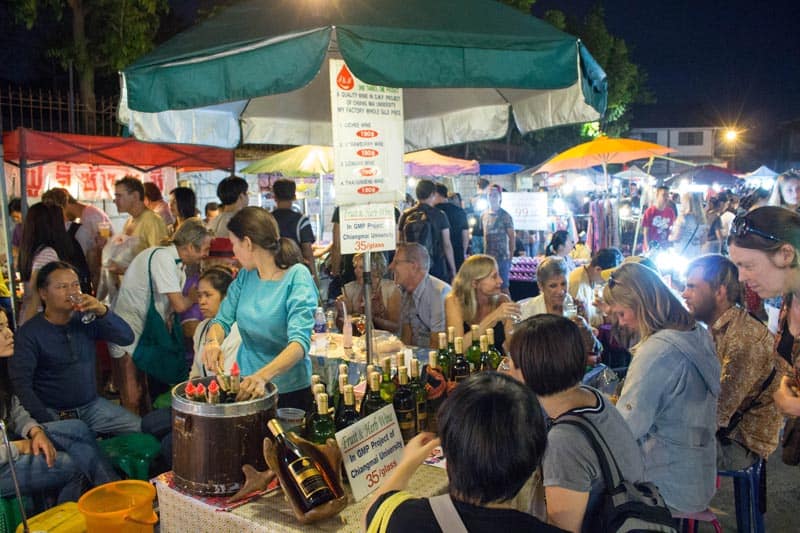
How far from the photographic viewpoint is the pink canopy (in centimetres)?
1298

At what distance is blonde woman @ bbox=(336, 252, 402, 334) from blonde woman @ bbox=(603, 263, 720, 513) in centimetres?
263

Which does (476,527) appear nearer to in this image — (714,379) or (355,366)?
(714,379)

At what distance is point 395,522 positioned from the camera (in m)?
1.65

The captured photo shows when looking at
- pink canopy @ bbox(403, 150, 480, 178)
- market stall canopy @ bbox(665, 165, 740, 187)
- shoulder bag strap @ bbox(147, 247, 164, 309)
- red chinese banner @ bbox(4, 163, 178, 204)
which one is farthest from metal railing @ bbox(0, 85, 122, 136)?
market stall canopy @ bbox(665, 165, 740, 187)

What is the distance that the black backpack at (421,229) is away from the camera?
7609 millimetres

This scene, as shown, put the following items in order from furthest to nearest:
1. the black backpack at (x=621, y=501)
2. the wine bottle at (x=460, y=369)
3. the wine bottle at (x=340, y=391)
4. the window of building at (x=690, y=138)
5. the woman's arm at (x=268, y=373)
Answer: the window of building at (x=690, y=138), the wine bottle at (x=460, y=369), the wine bottle at (x=340, y=391), the woman's arm at (x=268, y=373), the black backpack at (x=621, y=501)

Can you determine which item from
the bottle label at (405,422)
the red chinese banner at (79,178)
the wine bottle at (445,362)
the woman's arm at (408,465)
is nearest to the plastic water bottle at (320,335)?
the wine bottle at (445,362)

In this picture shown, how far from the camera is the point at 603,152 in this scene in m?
10.5

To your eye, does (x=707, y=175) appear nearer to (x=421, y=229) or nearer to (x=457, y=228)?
(x=457, y=228)

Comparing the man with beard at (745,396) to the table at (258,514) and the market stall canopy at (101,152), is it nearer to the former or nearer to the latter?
the table at (258,514)

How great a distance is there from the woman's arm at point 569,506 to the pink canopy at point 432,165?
10950 mm

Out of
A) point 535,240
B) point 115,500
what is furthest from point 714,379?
point 535,240

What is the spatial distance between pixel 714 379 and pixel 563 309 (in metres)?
2.00

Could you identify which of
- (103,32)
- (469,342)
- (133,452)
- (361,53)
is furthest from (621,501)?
(103,32)
